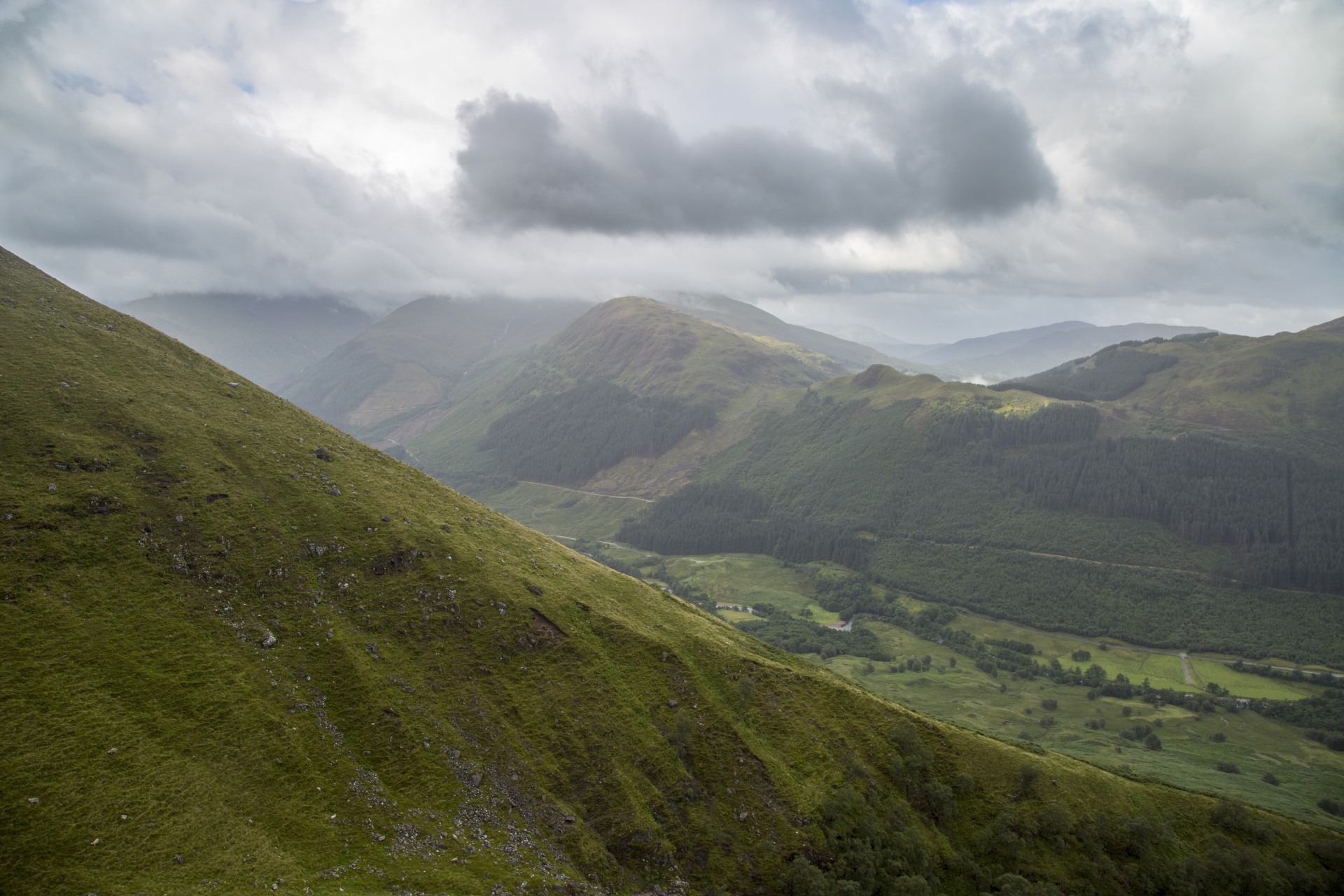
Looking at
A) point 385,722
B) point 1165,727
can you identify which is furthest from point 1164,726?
point 385,722

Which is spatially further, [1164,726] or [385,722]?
[1164,726]

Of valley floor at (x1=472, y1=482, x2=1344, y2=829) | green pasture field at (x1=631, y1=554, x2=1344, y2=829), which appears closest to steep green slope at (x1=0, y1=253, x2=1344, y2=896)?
valley floor at (x1=472, y1=482, x2=1344, y2=829)

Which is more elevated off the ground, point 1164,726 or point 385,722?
point 385,722

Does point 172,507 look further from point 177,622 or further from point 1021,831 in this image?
point 1021,831

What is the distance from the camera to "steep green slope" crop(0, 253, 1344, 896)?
48.7 metres

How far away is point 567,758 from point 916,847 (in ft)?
134

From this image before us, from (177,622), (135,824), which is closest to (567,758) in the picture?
(135,824)

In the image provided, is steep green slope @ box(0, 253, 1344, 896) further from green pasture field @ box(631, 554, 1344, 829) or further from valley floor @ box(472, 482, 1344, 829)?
green pasture field @ box(631, 554, 1344, 829)

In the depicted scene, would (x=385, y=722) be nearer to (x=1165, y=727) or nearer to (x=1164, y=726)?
(x=1165, y=727)

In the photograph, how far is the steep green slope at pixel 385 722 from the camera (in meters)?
48.7

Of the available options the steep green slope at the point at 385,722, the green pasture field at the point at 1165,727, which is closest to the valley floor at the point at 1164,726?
the green pasture field at the point at 1165,727

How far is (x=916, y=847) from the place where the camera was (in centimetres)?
7100

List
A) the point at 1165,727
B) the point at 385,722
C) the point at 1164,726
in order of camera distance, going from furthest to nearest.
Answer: the point at 1164,726
the point at 1165,727
the point at 385,722

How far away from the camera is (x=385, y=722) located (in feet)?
203
